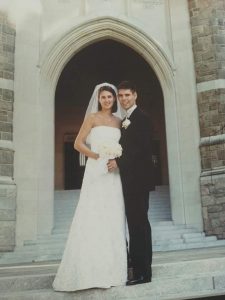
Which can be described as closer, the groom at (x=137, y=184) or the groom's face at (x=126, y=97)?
the groom at (x=137, y=184)

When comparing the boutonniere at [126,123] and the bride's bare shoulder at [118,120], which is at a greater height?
the bride's bare shoulder at [118,120]

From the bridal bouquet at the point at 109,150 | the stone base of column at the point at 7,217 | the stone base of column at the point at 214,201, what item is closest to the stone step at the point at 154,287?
the bridal bouquet at the point at 109,150

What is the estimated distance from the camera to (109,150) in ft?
11.2

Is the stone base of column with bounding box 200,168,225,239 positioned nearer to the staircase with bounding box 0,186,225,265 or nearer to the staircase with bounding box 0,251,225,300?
the staircase with bounding box 0,186,225,265

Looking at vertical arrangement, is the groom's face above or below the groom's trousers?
above

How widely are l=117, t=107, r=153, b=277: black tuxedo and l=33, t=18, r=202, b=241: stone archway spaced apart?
4734 millimetres

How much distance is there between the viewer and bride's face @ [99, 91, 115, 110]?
361cm

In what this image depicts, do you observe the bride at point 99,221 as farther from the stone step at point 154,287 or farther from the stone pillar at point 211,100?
the stone pillar at point 211,100

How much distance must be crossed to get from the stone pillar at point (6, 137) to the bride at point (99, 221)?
162 inches

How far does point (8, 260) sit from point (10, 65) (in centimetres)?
404

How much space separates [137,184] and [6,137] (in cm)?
500

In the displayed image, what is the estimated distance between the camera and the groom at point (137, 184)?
337 centimetres

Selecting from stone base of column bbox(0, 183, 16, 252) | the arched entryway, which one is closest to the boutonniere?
stone base of column bbox(0, 183, 16, 252)

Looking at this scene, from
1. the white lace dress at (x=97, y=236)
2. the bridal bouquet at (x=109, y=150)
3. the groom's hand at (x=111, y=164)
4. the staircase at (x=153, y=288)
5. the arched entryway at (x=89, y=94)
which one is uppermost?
the arched entryway at (x=89, y=94)
